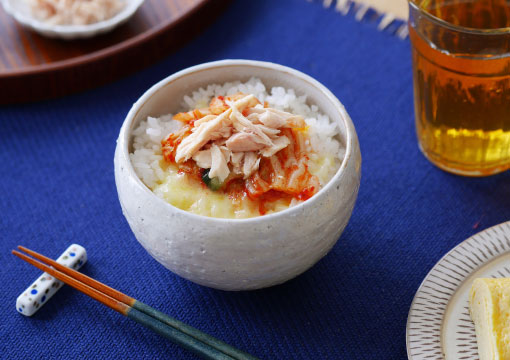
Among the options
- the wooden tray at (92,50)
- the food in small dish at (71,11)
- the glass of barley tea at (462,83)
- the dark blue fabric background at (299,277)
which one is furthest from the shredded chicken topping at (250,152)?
the food in small dish at (71,11)

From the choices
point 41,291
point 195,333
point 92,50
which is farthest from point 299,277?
point 92,50

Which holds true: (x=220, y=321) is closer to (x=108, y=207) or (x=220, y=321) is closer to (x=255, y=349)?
(x=255, y=349)

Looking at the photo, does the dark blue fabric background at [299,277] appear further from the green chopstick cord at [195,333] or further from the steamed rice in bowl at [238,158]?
the steamed rice in bowl at [238,158]

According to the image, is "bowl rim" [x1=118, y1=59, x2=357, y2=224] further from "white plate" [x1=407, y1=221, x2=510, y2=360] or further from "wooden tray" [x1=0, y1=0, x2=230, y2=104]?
"wooden tray" [x1=0, y1=0, x2=230, y2=104]

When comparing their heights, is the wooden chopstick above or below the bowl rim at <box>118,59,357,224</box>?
below

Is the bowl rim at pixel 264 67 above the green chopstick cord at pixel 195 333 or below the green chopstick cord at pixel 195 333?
above

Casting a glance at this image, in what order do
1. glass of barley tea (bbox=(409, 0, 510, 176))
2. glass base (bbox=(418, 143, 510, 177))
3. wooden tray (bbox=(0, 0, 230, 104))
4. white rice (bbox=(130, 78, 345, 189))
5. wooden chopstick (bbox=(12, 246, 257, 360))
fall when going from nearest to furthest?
1. wooden chopstick (bbox=(12, 246, 257, 360))
2. white rice (bbox=(130, 78, 345, 189))
3. glass of barley tea (bbox=(409, 0, 510, 176))
4. glass base (bbox=(418, 143, 510, 177))
5. wooden tray (bbox=(0, 0, 230, 104))

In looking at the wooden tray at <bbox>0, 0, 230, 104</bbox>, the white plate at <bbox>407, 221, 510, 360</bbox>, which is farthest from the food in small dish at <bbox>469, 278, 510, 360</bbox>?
the wooden tray at <bbox>0, 0, 230, 104</bbox>
